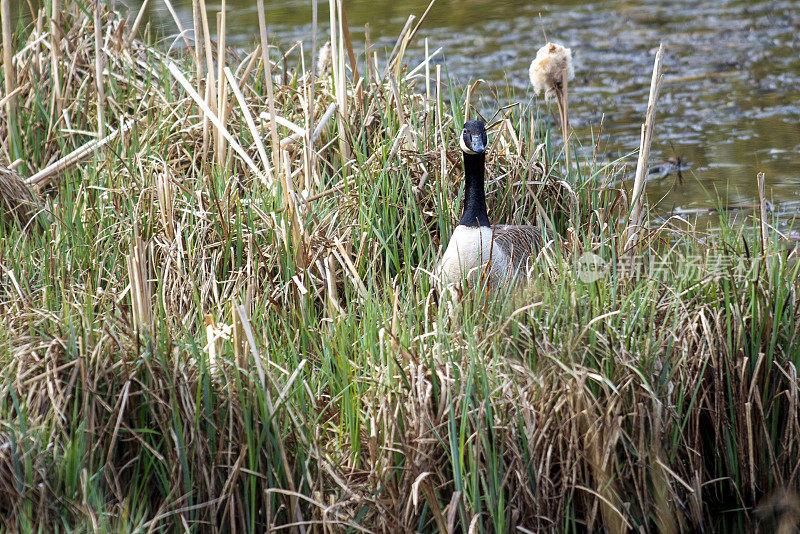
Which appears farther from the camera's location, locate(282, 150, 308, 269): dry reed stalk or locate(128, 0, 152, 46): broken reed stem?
locate(128, 0, 152, 46): broken reed stem

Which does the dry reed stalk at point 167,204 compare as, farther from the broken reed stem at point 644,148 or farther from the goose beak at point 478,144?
the broken reed stem at point 644,148

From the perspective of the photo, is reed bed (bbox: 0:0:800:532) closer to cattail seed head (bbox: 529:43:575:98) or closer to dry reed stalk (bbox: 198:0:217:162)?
dry reed stalk (bbox: 198:0:217:162)

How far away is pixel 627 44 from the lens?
9.22 m

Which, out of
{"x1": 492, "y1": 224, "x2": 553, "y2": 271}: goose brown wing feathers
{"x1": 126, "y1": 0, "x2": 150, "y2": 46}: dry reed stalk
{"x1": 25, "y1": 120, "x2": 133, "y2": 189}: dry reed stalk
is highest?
{"x1": 126, "y1": 0, "x2": 150, "y2": 46}: dry reed stalk

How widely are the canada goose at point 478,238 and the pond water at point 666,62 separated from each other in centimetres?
105

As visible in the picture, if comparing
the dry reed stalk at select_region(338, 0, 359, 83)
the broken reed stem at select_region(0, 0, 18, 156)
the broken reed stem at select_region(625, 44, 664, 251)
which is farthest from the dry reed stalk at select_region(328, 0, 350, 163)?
the broken reed stem at select_region(0, 0, 18, 156)

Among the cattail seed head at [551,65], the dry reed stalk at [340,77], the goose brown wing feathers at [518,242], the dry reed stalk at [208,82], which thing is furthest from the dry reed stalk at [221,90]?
the cattail seed head at [551,65]

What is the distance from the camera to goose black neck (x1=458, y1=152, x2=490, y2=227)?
13.3ft

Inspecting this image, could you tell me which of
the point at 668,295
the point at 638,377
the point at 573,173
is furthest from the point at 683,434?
the point at 573,173

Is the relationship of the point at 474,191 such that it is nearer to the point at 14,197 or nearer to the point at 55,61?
the point at 14,197

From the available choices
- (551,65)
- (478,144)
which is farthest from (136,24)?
(478,144)

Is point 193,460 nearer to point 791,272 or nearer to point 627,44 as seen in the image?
point 791,272

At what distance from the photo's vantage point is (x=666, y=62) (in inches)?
340

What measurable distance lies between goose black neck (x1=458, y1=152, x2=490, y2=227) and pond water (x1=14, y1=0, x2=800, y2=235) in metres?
1.04
